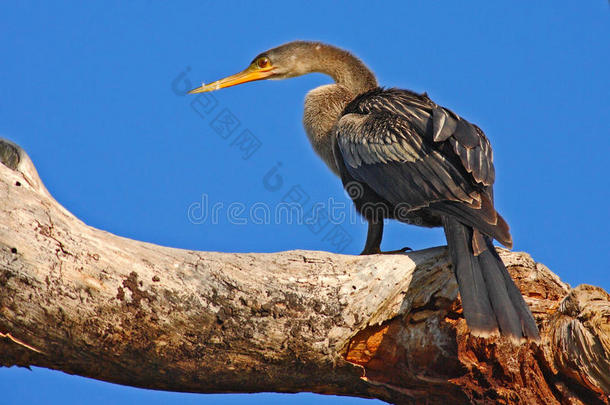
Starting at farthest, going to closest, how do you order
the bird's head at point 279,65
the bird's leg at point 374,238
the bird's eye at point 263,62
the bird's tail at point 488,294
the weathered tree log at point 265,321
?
1. the bird's eye at point 263,62
2. the bird's head at point 279,65
3. the bird's leg at point 374,238
4. the bird's tail at point 488,294
5. the weathered tree log at point 265,321

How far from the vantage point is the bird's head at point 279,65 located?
6.58m

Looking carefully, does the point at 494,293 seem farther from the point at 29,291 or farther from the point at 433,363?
the point at 29,291

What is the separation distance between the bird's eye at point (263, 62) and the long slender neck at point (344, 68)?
46 centimetres

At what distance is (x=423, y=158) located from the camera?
4719mm

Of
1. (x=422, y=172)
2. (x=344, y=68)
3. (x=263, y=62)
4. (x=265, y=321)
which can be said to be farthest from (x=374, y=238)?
(x=263, y=62)

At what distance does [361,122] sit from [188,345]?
2.28m

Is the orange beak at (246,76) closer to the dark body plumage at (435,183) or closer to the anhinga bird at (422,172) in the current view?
the anhinga bird at (422,172)

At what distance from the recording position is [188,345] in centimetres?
376

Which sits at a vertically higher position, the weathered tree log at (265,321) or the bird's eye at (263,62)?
the bird's eye at (263,62)

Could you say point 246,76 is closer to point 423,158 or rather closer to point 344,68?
point 344,68

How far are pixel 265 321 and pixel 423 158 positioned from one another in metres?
1.62

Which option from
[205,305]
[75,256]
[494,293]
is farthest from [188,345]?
[494,293]

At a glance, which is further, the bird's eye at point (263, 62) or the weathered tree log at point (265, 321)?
the bird's eye at point (263, 62)

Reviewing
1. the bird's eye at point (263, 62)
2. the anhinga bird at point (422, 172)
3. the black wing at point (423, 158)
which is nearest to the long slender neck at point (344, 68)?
the anhinga bird at point (422, 172)
